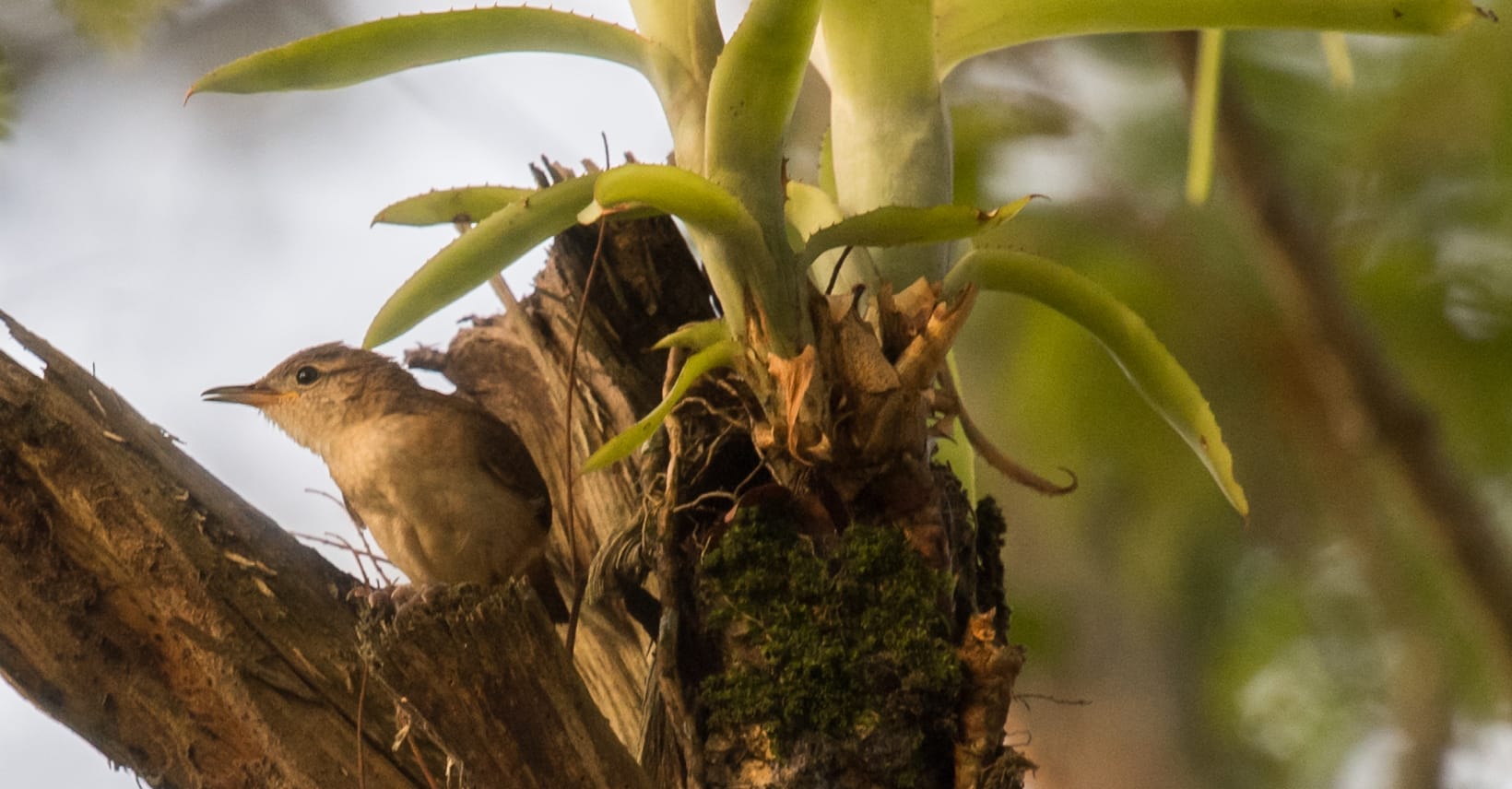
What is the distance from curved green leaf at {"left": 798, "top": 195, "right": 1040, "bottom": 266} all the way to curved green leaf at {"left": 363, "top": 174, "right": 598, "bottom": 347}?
8.9 inches

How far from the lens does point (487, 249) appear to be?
110 centimetres

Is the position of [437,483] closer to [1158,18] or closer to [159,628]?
[159,628]

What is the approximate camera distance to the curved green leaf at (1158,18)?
1.07m

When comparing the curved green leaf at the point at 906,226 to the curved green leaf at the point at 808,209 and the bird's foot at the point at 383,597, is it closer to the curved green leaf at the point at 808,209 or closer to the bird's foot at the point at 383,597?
the curved green leaf at the point at 808,209

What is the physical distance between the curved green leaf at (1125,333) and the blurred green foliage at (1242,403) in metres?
0.87

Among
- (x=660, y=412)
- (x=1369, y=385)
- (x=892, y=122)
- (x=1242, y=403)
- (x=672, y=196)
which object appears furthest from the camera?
(x=1242, y=403)

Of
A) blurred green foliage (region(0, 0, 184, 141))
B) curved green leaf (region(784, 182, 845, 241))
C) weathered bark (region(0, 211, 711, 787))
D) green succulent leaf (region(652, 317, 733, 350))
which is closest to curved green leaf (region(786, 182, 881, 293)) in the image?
curved green leaf (region(784, 182, 845, 241))

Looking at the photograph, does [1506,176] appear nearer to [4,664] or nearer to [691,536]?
[691,536]

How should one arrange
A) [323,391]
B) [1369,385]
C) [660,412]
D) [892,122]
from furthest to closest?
[323,391] → [1369,385] → [892,122] → [660,412]

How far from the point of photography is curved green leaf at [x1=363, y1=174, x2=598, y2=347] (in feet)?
3.59

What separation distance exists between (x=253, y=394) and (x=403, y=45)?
1.00 meters

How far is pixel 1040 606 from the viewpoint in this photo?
2.83 metres

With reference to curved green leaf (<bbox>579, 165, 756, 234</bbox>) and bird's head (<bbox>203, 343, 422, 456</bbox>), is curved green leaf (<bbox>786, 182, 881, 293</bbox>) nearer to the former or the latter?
curved green leaf (<bbox>579, 165, 756, 234</bbox>)

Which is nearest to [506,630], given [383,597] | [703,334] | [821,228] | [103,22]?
[383,597]
